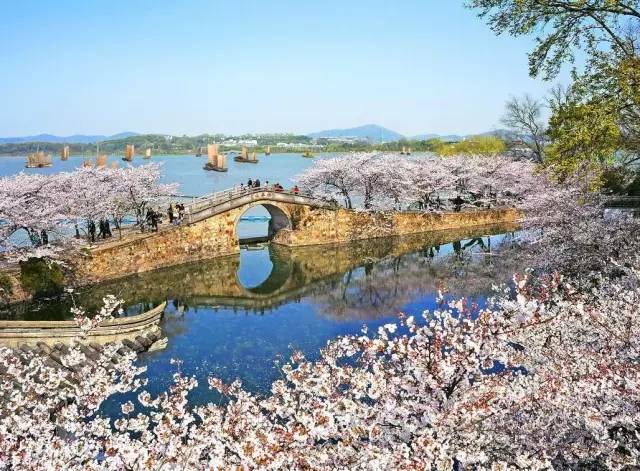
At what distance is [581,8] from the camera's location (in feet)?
47.6

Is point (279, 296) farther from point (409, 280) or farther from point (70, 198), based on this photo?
point (70, 198)

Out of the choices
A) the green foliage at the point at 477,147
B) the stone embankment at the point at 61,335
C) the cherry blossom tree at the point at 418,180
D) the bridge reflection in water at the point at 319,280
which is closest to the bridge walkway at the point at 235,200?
→ the bridge reflection in water at the point at 319,280

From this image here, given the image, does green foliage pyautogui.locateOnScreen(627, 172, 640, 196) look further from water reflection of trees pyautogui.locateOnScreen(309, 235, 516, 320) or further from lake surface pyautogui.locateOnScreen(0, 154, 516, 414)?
water reflection of trees pyautogui.locateOnScreen(309, 235, 516, 320)

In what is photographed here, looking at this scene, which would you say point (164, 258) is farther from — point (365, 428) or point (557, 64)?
point (365, 428)

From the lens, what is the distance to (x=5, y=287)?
25.7m

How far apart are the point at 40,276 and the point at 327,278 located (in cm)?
1717

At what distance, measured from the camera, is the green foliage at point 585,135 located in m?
14.4

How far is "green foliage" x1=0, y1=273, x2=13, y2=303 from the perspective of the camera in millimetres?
25422

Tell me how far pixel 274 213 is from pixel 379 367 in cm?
3538

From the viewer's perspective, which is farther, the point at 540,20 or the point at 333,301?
the point at 333,301

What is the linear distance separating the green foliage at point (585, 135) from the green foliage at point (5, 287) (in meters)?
25.8

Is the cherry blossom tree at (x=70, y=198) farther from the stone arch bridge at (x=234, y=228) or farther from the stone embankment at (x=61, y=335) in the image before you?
the stone embankment at (x=61, y=335)

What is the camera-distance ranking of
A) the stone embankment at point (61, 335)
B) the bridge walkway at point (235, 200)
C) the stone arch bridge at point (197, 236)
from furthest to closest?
→ the bridge walkway at point (235, 200) < the stone arch bridge at point (197, 236) < the stone embankment at point (61, 335)

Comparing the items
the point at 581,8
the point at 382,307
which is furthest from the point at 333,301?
the point at 581,8
